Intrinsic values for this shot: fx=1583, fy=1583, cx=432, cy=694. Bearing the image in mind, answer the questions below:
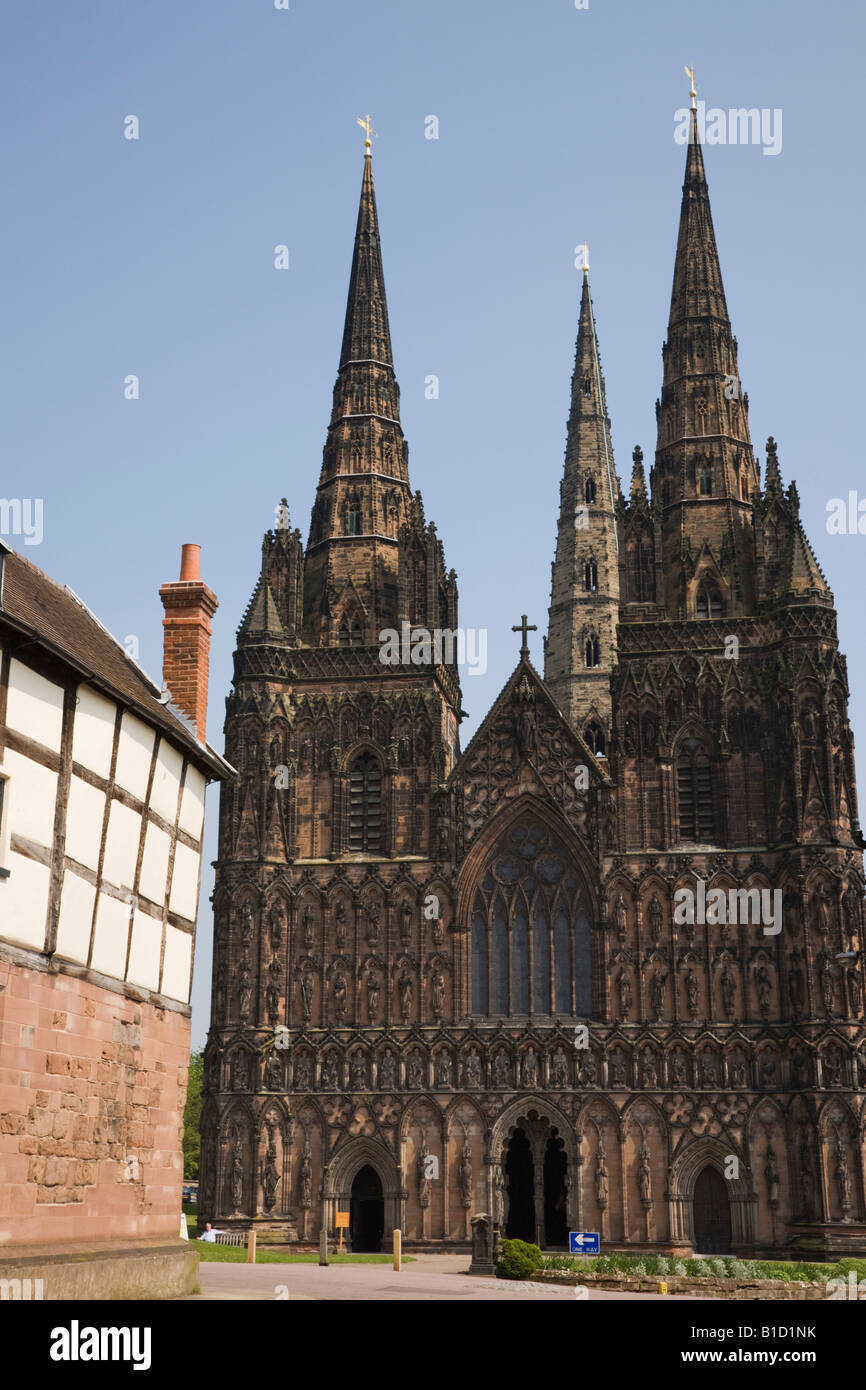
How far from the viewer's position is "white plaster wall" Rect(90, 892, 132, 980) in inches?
837

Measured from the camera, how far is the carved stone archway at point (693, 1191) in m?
45.7

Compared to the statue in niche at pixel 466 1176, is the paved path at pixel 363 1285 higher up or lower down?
lower down

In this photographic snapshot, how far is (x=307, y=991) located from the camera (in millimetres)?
49062

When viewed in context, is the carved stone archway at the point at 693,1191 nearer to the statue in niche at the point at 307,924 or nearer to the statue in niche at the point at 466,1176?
the statue in niche at the point at 466,1176

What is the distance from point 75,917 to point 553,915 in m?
30.6

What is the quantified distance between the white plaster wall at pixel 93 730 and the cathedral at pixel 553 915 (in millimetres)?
28149

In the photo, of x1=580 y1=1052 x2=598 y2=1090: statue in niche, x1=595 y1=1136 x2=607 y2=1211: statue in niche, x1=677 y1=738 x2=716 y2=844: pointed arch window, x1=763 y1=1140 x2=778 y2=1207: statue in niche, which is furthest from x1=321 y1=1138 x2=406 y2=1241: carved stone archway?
x1=677 y1=738 x2=716 y2=844: pointed arch window

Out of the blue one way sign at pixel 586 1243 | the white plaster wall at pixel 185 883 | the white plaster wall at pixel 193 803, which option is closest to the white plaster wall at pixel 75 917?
the white plaster wall at pixel 185 883

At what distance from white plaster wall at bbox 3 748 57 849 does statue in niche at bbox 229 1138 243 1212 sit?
3003 centimetres

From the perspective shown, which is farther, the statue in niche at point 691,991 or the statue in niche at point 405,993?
the statue in niche at point 405,993

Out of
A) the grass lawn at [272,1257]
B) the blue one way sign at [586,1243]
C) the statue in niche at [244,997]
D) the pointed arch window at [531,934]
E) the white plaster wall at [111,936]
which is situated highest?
the pointed arch window at [531,934]

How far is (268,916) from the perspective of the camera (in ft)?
162

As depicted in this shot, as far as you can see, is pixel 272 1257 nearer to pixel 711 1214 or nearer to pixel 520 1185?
pixel 520 1185
